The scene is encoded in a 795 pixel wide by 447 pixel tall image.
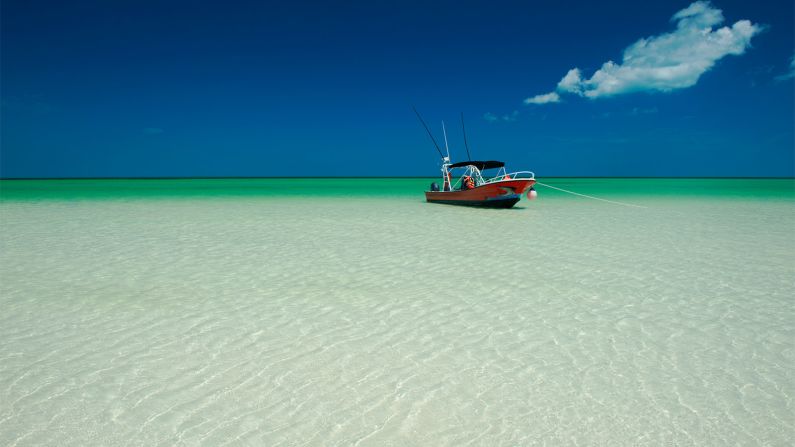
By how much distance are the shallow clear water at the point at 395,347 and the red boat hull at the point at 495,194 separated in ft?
29.7

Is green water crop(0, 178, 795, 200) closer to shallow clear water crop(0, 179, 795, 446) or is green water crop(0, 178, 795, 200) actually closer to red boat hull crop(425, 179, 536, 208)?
red boat hull crop(425, 179, 536, 208)

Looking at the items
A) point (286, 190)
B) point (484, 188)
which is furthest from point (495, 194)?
point (286, 190)

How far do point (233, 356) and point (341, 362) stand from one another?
1014mm

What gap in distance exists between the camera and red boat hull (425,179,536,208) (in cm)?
1861

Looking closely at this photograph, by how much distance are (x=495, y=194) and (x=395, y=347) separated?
1542 cm

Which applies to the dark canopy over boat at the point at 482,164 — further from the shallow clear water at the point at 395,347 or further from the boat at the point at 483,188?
the shallow clear water at the point at 395,347

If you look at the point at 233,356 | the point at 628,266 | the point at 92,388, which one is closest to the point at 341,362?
the point at 233,356

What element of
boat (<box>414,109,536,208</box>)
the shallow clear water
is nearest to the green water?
boat (<box>414,109,536,208</box>)

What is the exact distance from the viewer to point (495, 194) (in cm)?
1925

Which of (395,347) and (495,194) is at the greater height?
(495,194)

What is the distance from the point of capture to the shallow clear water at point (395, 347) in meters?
3.19

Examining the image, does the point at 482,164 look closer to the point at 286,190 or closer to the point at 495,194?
the point at 495,194

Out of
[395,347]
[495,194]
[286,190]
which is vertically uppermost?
[495,194]

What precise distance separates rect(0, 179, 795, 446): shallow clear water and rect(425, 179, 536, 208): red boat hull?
9.06 meters
